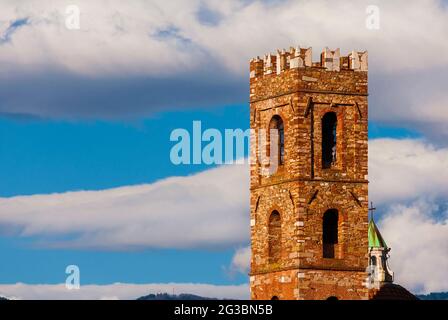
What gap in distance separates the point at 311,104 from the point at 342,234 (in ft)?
24.3

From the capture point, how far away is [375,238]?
189m

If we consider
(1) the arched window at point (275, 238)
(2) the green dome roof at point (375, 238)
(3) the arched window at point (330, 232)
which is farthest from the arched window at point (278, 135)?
(2) the green dome roof at point (375, 238)

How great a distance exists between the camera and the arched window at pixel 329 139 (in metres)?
111

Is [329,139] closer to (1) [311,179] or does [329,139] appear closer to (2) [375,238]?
(1) [311,179]

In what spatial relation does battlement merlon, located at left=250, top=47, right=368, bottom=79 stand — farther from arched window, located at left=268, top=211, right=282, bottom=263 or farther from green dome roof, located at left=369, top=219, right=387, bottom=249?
green dome roof, located at left=369, top=219, right=387, bottom=249

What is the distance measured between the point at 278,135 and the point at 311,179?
11.4 feet

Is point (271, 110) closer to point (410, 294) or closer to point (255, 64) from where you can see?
point (255, 64)

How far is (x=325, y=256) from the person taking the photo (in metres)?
110

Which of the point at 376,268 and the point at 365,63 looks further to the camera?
the point at 376,268

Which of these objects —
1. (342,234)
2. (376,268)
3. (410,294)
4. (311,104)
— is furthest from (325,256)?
(376,268)

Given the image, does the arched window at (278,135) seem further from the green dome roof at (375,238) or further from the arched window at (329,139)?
the green dome roof at (375,238)

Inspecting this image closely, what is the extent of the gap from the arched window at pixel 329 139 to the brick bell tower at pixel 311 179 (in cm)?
6

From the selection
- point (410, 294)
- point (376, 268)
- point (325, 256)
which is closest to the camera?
point (325, 256)

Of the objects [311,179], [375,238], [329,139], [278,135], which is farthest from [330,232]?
[375,238]
